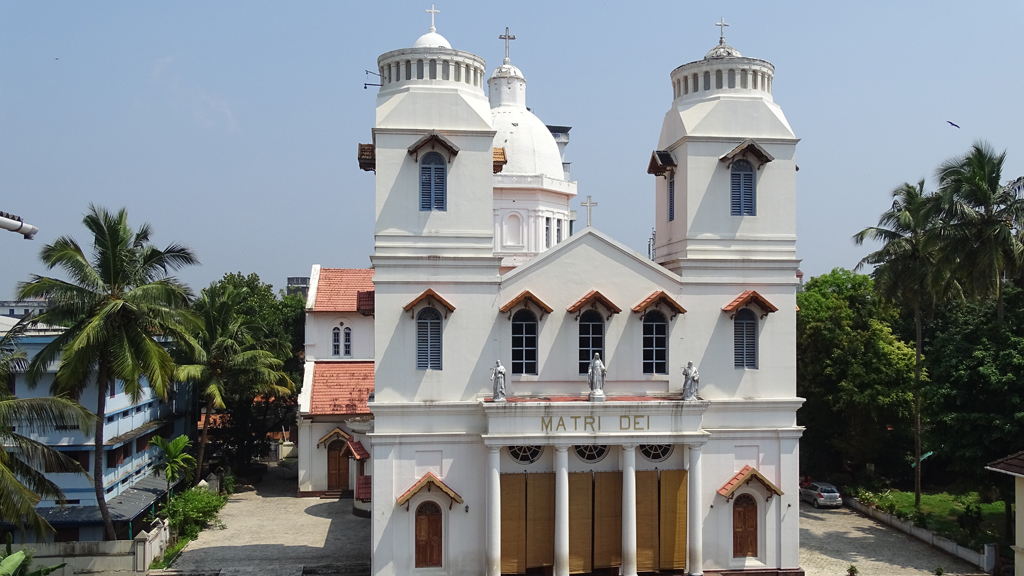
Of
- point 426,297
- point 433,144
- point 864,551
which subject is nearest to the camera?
point 426,297

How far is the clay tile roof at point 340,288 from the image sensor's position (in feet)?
132

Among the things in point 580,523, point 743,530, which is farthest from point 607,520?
point 743,530

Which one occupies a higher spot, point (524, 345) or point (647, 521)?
point (524, 345)

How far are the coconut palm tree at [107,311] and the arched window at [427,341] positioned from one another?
6.90 meters

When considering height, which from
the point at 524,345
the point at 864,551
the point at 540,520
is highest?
the point at 524,345

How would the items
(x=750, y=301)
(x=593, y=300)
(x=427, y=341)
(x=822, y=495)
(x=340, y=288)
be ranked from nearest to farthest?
(x=427, y=341) < (x=593, y=300) < (x=750, y=301) < (x=822, y=495) < (x=340, y=288)

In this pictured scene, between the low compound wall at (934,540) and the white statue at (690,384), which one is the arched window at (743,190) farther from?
the low compound wall at (934,540)

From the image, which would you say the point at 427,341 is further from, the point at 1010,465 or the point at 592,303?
the point at 1010,465

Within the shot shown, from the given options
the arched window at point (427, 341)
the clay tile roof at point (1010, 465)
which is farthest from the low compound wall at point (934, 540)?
the arched window at point (427, 341)

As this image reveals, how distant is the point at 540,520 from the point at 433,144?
34.1 feet

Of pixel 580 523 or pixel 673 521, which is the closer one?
pixel 580 523

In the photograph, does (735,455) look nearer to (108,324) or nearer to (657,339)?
(657,339)

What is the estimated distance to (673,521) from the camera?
2353 centimetres

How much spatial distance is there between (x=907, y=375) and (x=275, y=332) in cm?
3008
